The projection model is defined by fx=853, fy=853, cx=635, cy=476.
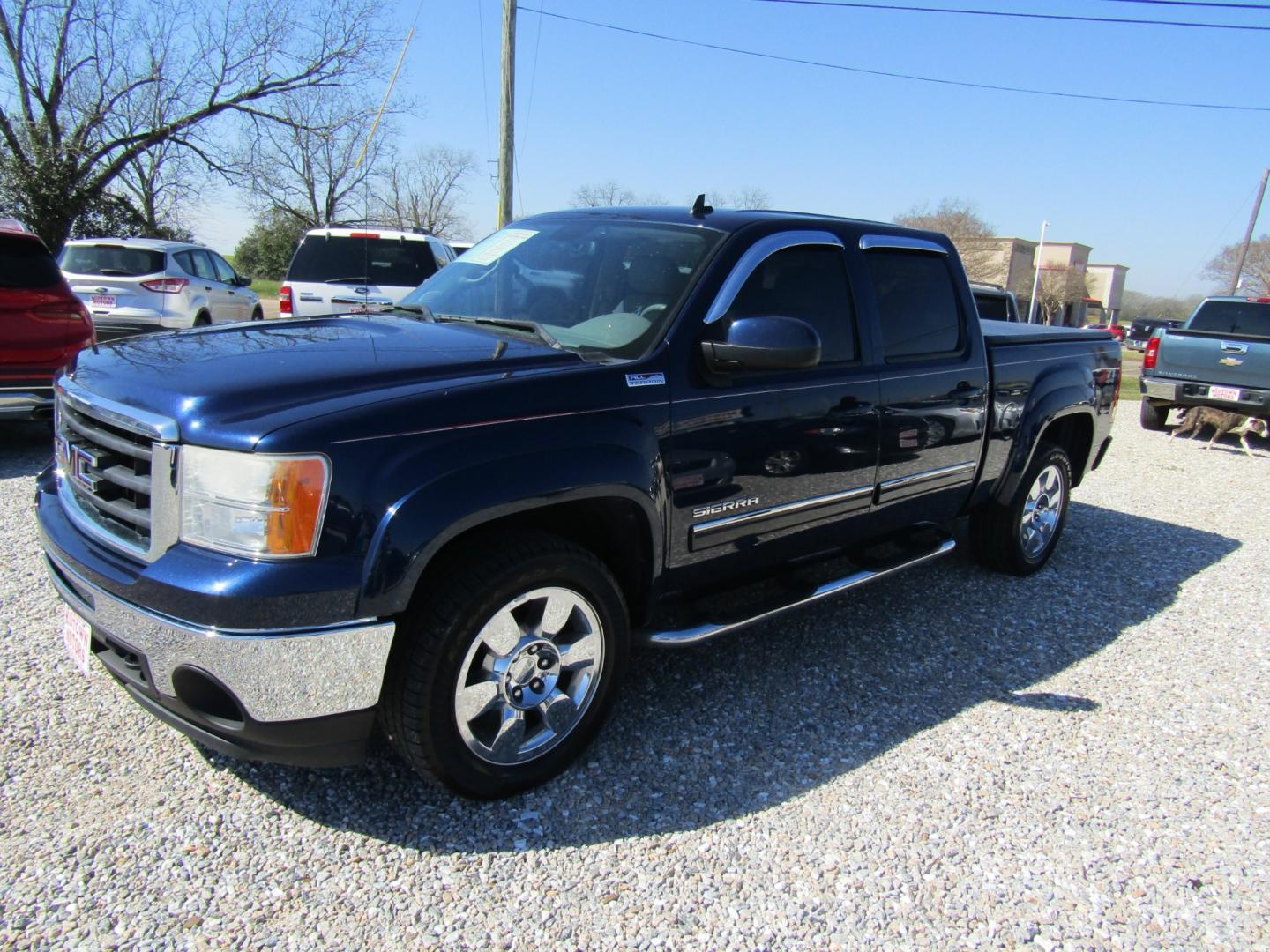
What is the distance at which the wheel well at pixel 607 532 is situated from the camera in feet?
8.91

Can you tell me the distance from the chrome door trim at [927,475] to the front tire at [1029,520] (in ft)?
2.16

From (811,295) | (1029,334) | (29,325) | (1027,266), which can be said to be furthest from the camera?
(1027,266)

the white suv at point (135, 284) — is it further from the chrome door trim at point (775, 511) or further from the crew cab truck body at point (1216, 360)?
the crew cab truck body at point (1216, 360)

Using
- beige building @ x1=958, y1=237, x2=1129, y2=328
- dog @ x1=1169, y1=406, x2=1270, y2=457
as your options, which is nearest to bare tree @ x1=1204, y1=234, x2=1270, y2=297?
beige building @ x1=958, y1=237, x2=1129, y2=328

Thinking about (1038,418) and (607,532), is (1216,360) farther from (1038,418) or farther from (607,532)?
(607,532)

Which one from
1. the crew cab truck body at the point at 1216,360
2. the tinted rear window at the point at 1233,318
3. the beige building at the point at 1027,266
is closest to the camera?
the crew cab truck body at the point at 1216,360

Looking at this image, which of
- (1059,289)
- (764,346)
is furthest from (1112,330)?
(1059,289)

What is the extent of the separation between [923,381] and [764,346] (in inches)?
55.7

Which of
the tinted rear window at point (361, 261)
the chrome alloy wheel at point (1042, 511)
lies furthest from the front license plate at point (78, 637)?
the tinted rear window at point (361, 261)

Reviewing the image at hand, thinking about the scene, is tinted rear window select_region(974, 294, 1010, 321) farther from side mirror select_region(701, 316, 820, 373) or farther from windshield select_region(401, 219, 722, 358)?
side mirror select_region(701, 316, 820, 373)

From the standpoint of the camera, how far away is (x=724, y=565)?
335cm

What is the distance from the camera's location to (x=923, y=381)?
13.2 ft

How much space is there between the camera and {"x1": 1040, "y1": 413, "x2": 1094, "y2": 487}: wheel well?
5.30 meters

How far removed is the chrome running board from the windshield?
1005 mm
